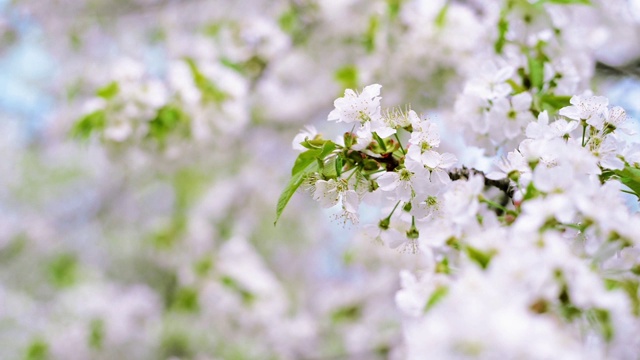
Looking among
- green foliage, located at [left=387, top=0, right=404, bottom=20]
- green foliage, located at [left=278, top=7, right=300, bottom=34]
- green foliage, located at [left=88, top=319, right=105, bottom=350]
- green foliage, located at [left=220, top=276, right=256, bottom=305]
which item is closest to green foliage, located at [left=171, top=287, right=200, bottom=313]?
green foliage, located at [left=220, top=276, right=256, bottom=305]

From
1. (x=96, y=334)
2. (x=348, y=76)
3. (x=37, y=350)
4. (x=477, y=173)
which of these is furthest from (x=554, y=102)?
(x=37, y=350)

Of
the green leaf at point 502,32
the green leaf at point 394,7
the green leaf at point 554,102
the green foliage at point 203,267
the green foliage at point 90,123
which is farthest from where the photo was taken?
the green foliage at point 203,267

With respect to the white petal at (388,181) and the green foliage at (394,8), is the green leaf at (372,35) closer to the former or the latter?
the green foliage at (394,8)

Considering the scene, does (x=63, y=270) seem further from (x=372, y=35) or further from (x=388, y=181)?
(x=388, y=181)

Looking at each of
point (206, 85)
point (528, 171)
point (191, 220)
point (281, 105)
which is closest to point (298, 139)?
point (528, 171)

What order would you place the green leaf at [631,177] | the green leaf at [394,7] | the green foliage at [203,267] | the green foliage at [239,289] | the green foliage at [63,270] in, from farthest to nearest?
1. the green foliage at [63,270]
2. the green foliage at [203,267]
3. the green foliage at [239,289]
4. the green leaf at [394,7]
5. the green leaf at [631,177]

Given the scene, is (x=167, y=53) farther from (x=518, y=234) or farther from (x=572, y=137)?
(x=518, y=234)

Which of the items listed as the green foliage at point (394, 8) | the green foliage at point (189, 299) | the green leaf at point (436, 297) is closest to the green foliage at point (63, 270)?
the green foliage at point (189, 299)
